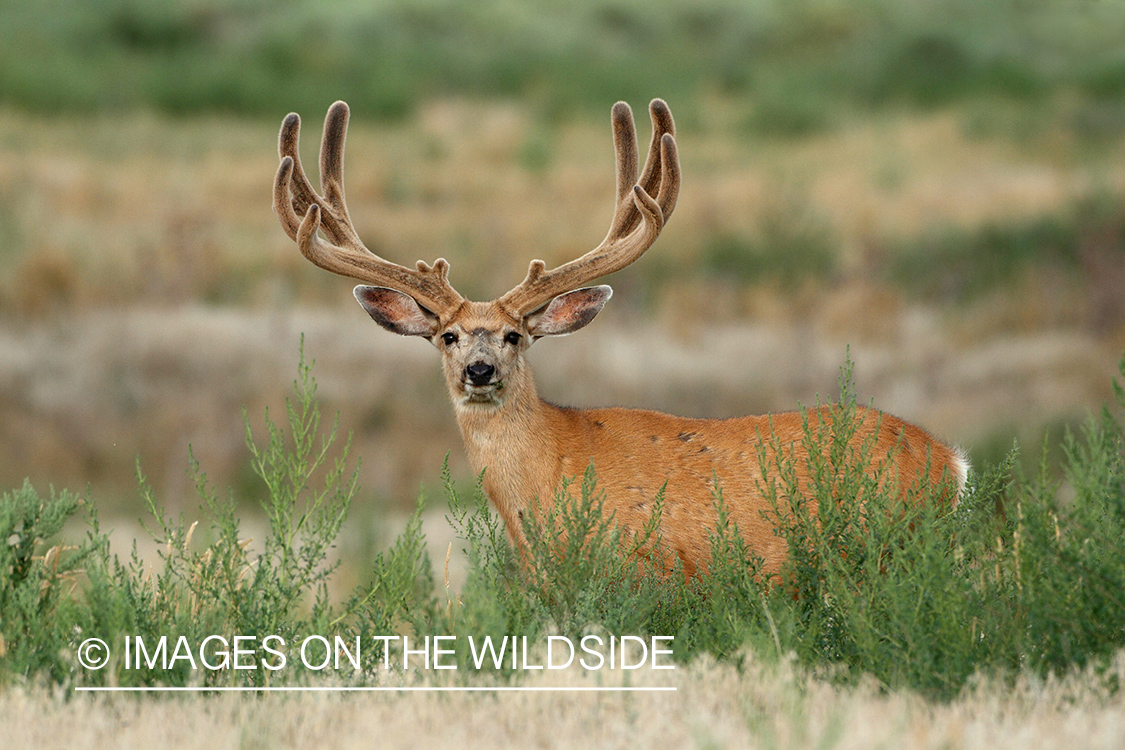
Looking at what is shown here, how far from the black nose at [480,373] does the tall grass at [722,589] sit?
761 mm

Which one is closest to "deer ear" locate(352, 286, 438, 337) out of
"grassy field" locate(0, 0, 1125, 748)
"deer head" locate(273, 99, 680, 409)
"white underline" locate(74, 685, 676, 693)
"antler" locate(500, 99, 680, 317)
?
"deer head" locate(273, 99, 680, 409)

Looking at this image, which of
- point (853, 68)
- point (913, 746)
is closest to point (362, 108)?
point (853, 68)

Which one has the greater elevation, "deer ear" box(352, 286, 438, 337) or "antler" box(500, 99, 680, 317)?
"antler" box(500, 99, 680, 317)

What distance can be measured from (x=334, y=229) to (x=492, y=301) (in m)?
1.11

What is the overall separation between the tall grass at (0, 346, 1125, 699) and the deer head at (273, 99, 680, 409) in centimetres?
92

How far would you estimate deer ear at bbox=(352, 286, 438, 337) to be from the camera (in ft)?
23.5

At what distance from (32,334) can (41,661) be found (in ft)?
60.9

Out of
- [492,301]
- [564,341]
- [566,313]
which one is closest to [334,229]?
[492,301]

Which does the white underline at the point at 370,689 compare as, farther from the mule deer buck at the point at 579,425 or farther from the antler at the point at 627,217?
the antler at the point at 627,217

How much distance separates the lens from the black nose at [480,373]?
22.2 feet

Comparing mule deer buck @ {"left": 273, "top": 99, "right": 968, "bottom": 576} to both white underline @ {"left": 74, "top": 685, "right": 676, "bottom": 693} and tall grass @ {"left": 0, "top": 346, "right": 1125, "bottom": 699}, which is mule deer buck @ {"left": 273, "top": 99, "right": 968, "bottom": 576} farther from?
white underline @ {"left": 74, "top": 685, "right": 676, "bottom": 693}

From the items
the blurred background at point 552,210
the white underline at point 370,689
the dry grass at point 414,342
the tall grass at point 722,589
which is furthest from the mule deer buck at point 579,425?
the dry grass at point 414,342

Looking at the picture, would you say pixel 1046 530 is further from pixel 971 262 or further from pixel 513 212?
pixel 513 212

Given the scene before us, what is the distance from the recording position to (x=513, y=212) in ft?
94.7
